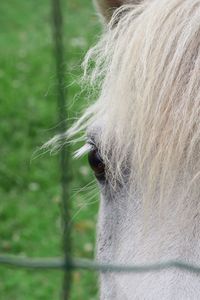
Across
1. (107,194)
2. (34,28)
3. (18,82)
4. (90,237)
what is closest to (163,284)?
(107,194)

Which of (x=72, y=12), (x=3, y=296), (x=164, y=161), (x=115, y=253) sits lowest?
(x=72, y=12)

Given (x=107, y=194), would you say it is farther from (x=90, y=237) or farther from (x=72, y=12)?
(x=72, y=12)

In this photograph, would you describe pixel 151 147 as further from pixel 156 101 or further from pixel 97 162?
pixel 97 162

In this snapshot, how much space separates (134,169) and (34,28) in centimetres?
643

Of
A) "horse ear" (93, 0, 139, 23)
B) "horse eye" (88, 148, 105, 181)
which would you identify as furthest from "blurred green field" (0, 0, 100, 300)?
"horse eye" (88, 148, 105, 181)

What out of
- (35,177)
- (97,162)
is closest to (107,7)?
(97,162)

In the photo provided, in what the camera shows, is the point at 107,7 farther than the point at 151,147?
Yes

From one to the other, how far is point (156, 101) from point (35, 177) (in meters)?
3.31

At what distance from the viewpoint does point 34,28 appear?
7.82 metres

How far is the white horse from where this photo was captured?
1.39m

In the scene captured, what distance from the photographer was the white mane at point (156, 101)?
146 centimetres

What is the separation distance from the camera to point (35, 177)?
15.7 ft

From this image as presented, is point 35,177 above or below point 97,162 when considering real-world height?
below

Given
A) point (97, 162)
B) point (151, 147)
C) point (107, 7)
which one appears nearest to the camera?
point (151, 147)
